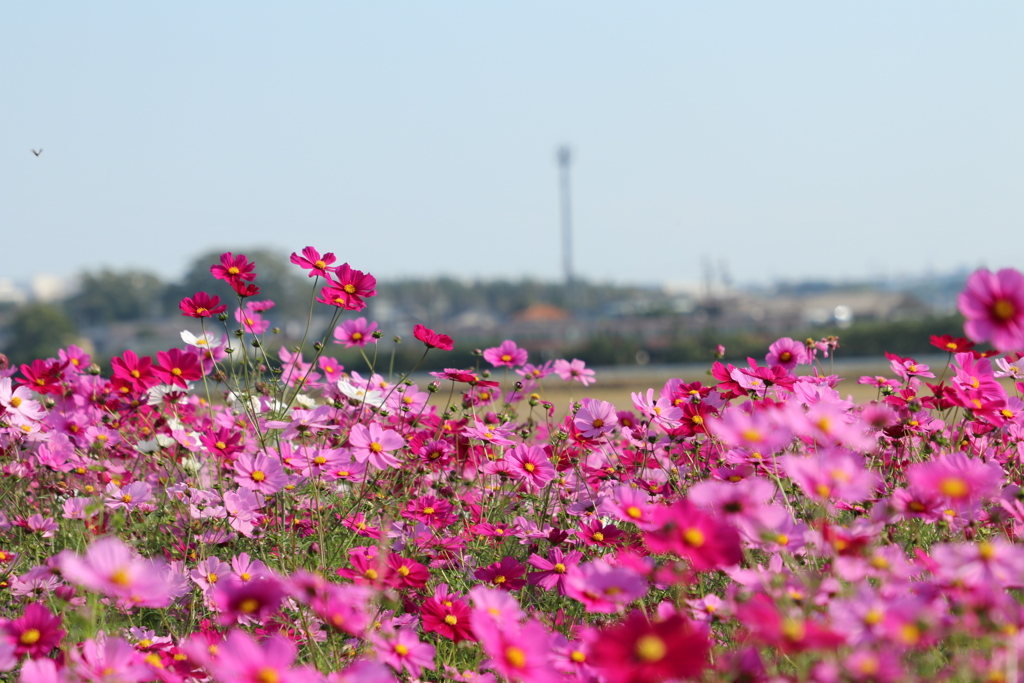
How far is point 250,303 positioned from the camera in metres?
2.59

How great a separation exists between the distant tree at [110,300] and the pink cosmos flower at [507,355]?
233ft

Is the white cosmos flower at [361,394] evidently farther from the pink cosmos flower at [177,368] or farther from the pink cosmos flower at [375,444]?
the pink cosmos flower at [375,444]

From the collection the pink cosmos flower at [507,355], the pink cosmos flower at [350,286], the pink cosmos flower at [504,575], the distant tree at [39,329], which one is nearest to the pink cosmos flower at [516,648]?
the pink cosmos flower at [504,575]

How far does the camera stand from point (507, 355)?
2.50 meters

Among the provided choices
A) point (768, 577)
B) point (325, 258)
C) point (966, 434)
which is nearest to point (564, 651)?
point (768, 577)

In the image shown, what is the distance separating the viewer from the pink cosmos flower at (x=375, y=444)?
5.49 feet

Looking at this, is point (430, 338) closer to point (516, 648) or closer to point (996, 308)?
point (516, 648)

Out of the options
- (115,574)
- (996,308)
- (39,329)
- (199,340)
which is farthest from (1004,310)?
(39,329)

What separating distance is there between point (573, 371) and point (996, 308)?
158 centimetres

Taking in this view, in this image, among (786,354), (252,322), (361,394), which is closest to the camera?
(786,354)

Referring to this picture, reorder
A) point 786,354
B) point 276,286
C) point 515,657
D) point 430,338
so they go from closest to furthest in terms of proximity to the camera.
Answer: point 515,657 → point 430,338 → point 786,354 → point 276,286

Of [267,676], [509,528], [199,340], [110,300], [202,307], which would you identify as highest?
[202,307]

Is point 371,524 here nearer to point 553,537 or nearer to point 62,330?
point 553,537

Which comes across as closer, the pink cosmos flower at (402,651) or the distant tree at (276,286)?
the pink cosmos flower at (402,651)
